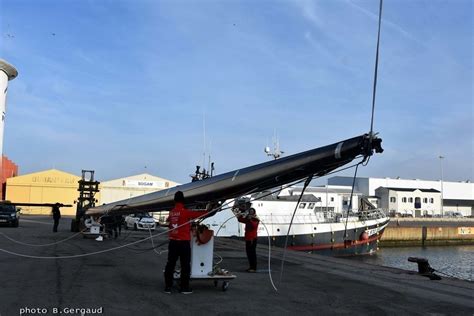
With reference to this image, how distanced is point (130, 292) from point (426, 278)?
8277mm

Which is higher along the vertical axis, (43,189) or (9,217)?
(43,189)

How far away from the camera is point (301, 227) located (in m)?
32.8

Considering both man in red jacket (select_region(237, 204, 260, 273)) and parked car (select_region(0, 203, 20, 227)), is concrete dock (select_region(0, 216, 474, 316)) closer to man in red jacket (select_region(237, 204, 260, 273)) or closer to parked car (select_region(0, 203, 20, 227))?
man in red jacket (select_region(237, 204, 260, 273))

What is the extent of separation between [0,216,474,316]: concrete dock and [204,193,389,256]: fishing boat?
54.4 ft

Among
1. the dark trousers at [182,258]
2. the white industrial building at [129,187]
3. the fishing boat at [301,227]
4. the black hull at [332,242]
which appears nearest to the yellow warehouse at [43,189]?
the white industrial building at [129,187]

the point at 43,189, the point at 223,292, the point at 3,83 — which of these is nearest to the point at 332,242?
the point at 223,292

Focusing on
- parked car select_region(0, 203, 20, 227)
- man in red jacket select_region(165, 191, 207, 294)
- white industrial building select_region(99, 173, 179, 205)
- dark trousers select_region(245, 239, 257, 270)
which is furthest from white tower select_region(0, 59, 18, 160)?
man in red jacket select_region(165, 191, 207, 294)

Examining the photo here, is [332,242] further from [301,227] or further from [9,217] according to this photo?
[9,217]

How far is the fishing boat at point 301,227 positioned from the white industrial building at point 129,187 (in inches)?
1672

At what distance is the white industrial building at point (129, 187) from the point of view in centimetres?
7581

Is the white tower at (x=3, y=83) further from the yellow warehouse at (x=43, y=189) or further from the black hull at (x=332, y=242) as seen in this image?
the black hull at (x=332, y=242)

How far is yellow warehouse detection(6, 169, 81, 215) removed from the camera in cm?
7488

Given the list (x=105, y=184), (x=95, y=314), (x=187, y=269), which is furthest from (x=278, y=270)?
(x=105, y=184)

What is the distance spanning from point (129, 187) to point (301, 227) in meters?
49.6
